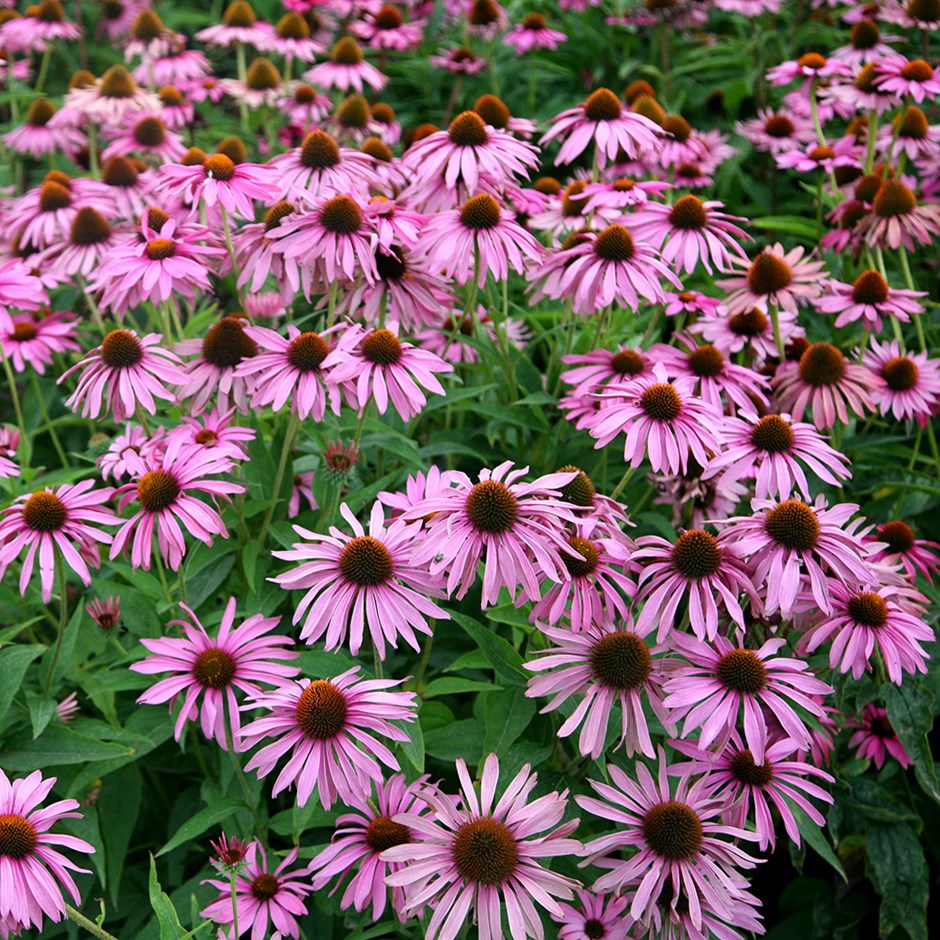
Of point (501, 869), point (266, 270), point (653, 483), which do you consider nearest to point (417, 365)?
point (266, 270)

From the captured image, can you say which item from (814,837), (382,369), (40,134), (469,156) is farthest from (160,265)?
(40,134)

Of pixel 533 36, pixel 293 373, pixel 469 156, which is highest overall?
pixel 533 36

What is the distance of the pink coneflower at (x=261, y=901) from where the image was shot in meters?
1.72

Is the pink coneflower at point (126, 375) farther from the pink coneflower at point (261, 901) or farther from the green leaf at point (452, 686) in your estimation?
the pink coneflower at point (261, 901)

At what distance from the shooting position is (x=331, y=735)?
1.59m

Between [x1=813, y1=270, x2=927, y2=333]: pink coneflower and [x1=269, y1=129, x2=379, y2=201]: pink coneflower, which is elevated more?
[x1=269, y1=129, x2=379, y2=201]: pink coneflower

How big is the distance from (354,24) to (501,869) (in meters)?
3.95

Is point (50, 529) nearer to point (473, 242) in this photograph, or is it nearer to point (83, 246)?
point (473, 242)

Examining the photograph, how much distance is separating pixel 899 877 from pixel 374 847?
119 cm

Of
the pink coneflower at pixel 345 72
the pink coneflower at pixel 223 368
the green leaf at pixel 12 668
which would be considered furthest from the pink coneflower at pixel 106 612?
the pink coneflower at pixel 345 72

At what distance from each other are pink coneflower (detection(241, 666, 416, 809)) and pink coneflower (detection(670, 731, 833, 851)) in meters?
0.46

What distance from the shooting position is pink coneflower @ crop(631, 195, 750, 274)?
8.14ft

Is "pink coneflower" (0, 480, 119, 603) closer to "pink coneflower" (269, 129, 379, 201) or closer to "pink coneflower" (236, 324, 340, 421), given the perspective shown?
"pink coneflower" (236, 324, 340, 421)

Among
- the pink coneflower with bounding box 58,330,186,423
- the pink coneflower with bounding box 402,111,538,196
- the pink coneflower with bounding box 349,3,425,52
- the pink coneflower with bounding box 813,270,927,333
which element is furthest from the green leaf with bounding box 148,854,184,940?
the pink coneflower with bounding box 349,3,425,52
